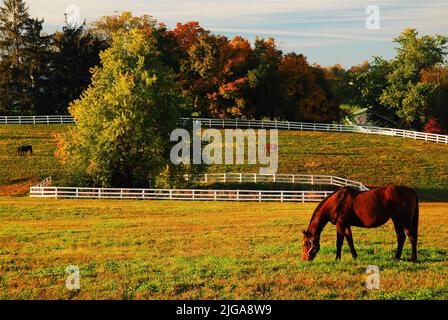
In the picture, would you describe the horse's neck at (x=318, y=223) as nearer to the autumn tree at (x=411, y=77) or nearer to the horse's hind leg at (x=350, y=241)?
the horse's hind leg at (x=350, y=241)

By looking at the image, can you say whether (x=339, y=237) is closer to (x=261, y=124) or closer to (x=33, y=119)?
(x=261, y=124)

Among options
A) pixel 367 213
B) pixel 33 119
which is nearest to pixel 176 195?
pixel 367 213

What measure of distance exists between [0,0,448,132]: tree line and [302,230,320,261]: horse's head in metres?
55.8

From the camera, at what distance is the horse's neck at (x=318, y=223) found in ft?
52.5

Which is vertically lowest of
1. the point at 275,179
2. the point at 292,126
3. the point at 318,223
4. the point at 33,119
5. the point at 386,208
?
the point at 275,179

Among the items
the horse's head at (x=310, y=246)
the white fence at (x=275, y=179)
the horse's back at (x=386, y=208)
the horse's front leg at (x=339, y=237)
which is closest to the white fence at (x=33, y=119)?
the white fence at (x=275, y=179)

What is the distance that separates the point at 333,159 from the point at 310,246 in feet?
137

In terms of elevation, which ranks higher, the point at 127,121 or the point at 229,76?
the point at 229,76

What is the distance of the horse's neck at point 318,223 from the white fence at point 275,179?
30634 millimetres

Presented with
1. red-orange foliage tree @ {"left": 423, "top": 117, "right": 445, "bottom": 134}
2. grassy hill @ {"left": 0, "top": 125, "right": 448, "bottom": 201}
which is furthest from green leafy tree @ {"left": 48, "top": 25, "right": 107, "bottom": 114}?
red-orange foliage tree @ {"left": 423, "top": 117, "right": 445, "bottom": 134}

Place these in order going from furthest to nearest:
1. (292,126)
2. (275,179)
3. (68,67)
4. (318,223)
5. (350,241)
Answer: (68,67), (292,126), (275,179), (350,241), (318,223)

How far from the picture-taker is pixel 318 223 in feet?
52.5

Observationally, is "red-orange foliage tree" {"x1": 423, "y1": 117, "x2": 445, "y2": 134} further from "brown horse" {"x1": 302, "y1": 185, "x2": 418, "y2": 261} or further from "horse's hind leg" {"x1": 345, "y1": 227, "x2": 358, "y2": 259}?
"horse's hind leg" {"x1": 345, "y1": 227, "x2": 358, "y2": 259}

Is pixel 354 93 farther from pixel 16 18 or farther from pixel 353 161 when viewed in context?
pixel 16 18
